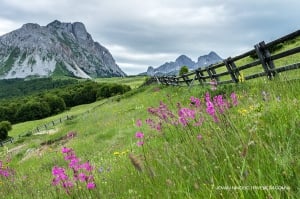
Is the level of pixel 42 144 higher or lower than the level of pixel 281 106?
lower

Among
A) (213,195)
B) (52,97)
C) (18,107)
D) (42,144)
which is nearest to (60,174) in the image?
(213,195)

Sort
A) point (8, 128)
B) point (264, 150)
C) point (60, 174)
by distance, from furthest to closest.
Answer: point (8, 128), point (60, 174), point (264, 150)

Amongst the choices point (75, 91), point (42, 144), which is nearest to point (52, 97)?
point (75, 91)

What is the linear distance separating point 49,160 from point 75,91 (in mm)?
140726

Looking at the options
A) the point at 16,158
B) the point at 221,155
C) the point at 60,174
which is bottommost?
the point at 16,158

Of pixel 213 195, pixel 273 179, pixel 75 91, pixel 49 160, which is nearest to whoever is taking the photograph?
pixel 273 179

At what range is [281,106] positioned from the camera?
13.9ft

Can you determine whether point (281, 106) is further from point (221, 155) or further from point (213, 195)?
point (213, 195)

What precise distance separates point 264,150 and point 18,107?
15036cm

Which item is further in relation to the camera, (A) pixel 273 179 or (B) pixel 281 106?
(B) pixel 281 106

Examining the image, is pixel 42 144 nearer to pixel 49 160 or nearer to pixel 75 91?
pixel 49 160

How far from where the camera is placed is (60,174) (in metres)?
4.09

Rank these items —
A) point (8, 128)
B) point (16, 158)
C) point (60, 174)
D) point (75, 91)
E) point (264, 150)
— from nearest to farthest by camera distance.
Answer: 1. point (264, 150)
2. point (60, 174)
3. point (16, 158)
4. point (8, 128)
5. point (75, 91)

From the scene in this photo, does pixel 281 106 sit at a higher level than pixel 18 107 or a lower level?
higher
